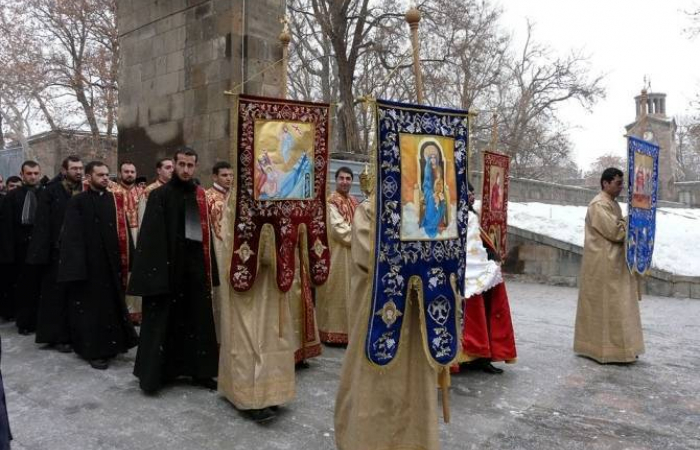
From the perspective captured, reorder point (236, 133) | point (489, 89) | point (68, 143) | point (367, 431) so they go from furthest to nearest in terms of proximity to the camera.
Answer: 1. point (489, 89)
2. point (68, 143)
3. point (236, 133)
4. point (367, 431)

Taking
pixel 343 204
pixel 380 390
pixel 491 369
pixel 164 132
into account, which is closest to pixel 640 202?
pixel 491 369

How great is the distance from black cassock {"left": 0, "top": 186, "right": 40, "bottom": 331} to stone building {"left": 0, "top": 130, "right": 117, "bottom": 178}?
51.1 ft

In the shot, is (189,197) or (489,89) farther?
(489,89)

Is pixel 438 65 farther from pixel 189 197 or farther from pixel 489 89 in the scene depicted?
pixel 189 197

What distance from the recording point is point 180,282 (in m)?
4.79

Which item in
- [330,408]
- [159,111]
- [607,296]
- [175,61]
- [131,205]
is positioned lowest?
[330,408]

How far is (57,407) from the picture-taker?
4230 mm

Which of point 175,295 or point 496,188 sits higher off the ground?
point 496,188

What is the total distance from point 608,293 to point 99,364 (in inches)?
205

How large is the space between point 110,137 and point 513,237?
55.0 feet

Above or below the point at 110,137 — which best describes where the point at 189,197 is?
below

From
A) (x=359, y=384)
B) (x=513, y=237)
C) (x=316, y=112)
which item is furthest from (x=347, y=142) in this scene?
(x=359, y=384)

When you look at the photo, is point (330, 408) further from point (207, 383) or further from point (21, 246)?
point (21, 246)

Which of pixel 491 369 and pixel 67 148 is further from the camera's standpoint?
pixel 67 148
